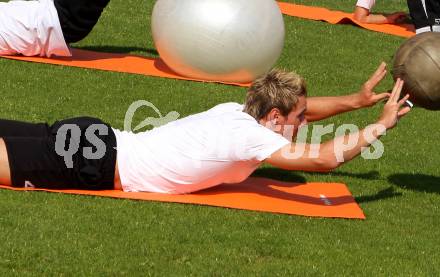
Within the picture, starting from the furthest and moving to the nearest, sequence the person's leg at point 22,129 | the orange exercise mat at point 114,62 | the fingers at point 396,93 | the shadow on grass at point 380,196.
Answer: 1. the orange exercise mat at point 114,62
2. the shadow on grass at point 380,196
3. the person's leg at point 22,129
4. the fingers at point 396,93

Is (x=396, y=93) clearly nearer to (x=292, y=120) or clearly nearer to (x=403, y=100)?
(x=403, y=100)

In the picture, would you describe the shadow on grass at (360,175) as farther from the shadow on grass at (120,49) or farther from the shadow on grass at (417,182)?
the shadow on grass at (120,49)

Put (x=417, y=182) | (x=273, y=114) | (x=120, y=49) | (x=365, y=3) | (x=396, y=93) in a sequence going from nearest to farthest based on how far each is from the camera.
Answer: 1. (x=396, y=93)
2. (x=273, y=114)
3. (x=417, y=182)
4. (x=120, y=49)
5. (x=365, y=3)

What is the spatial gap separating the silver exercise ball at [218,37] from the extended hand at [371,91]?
3.26 metres

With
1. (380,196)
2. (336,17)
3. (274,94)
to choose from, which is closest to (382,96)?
(274,94)

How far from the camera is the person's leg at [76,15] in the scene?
32.9ft

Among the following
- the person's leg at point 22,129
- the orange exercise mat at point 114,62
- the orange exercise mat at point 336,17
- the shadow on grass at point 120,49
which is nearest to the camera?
the person's leg at point 22,129

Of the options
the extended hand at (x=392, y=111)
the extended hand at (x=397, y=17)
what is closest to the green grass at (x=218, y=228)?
the extended hand at (x=392, y=111)

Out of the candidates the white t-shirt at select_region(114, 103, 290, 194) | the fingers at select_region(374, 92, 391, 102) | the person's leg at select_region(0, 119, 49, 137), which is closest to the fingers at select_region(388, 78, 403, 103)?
the fingers at select_region(374, 92, 391, 102)

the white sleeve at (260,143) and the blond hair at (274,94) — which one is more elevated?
the blond hair at (274,94)

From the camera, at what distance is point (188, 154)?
6367 mm

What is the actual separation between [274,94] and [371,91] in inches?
29.5

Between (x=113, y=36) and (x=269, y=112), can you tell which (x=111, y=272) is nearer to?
(x=269, y=112)

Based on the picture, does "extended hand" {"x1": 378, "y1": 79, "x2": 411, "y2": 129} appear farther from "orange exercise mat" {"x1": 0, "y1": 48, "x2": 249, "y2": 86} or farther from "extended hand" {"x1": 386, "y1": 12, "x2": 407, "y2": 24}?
"extended hand" {"x1": 386, "y1": 12, "x2": 407, "y2": 24}
